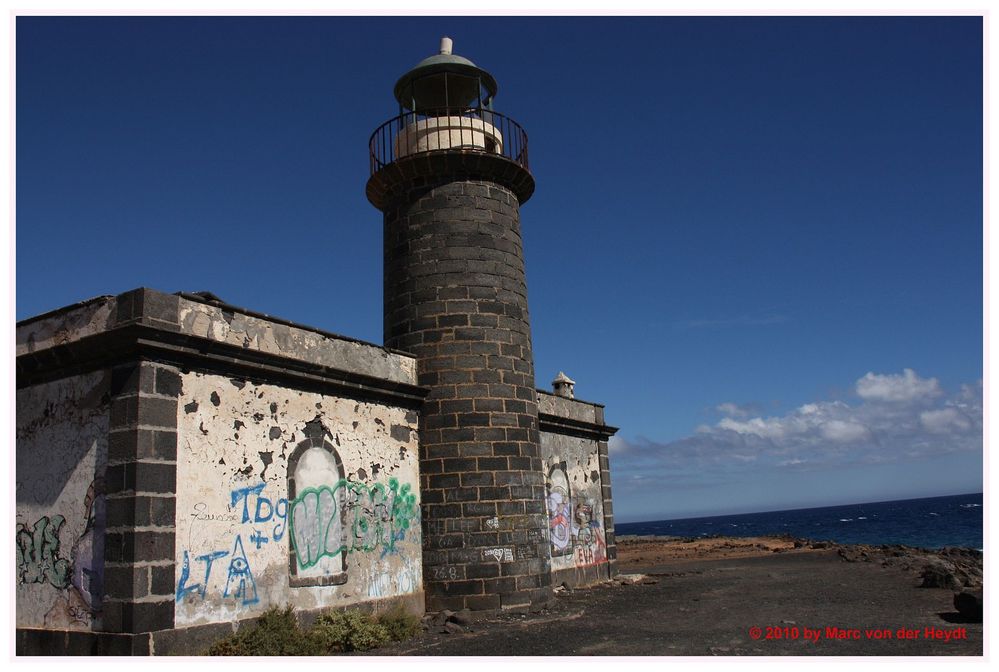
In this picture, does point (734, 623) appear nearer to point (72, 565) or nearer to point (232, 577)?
point (232, 577)

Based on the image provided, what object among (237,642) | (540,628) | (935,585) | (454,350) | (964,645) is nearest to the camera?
(964,645)

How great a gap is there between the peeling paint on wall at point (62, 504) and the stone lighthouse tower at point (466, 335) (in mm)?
5249

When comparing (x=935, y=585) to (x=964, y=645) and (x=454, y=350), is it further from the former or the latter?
(x=454, y=350)

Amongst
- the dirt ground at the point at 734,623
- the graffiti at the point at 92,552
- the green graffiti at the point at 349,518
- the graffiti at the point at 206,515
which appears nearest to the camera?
the dirt ground at the point at 734,623

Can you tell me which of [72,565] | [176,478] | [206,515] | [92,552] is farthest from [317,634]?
[72,565]

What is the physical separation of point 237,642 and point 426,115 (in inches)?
384

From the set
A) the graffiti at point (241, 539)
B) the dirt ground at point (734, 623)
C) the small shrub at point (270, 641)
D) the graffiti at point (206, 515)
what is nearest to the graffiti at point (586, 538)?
the dirt ground at point (734, 623)

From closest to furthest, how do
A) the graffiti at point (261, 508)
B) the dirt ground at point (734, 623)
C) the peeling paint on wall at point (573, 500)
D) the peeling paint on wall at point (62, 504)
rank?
1. the dirt ground at point (734, 623)
2. the peeling paint on wall at point (62, 504)
3. the graffiti at point (261, 508)
4. the peeling paint on wall at point (573, 500)

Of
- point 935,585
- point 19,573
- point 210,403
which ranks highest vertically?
point 210,403

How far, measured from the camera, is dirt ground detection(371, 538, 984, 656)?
28.8 feet

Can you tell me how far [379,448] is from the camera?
1241 centimetres

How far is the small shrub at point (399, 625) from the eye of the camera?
10.7 metres

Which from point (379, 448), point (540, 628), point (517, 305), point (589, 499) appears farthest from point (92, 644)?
point (589, 499)

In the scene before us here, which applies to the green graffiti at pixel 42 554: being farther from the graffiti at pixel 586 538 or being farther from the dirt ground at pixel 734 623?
the graffiti at pixel 586 538
